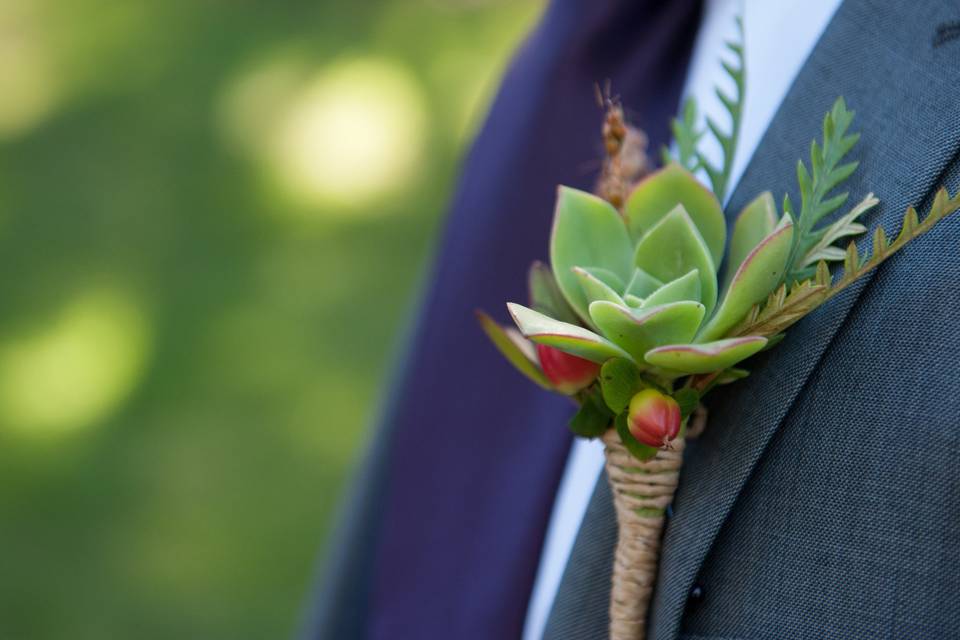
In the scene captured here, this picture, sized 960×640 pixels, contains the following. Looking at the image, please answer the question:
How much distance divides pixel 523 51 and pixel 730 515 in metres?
0.58

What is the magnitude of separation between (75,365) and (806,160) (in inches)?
76.7

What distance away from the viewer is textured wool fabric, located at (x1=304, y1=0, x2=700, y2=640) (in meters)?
0.87

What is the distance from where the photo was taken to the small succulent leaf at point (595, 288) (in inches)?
20.2

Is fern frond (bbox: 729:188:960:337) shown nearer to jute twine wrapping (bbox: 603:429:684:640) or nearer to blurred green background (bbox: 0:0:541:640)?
jute twine wrapping (bbox: 603:429:684:640)

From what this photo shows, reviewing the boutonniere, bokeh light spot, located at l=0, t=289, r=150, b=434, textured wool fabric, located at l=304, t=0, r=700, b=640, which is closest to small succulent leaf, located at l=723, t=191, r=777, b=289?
the boutonniere

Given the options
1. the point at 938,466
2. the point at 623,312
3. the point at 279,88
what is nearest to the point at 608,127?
the point at 623,312

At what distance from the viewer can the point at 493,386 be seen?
0.98m

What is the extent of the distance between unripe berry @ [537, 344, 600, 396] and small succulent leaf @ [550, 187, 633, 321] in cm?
3

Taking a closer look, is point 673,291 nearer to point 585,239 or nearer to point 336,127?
point 585,239

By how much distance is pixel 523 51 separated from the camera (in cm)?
99

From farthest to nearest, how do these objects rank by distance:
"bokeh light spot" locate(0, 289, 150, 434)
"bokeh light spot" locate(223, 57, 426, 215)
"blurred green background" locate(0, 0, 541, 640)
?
1. "bokeh light spot" locate(223, 57, 426, 215)
2. "bokeh light spot" locate(0, 289, 150, 434)
3. "blurred green background" locate(0, 0, 541, 640)

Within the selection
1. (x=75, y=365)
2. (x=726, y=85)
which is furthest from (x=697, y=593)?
(x=75, y=365)

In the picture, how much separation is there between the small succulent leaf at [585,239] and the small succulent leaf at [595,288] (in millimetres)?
33

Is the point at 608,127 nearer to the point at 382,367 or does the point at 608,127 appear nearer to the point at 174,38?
the point at 382,367
